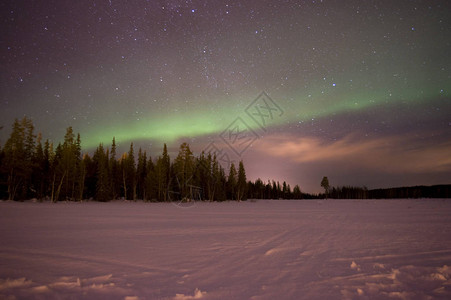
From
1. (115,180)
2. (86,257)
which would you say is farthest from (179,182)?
(86,257)

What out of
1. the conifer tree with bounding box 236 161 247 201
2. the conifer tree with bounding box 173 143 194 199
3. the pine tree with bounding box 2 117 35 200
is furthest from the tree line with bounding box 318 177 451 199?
the pine tree with bounding box 2 117 35 200

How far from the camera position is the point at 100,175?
2078 inches

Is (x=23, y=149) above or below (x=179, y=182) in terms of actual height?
above

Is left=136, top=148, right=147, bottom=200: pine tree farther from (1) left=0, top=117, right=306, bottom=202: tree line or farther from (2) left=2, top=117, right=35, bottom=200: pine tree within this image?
(2) left=2, top=117, right=35, bottom=200: pine tree

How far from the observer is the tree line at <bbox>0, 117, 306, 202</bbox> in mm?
43062

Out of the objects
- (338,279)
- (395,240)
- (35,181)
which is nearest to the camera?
(338,279)

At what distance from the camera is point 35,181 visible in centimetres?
4875

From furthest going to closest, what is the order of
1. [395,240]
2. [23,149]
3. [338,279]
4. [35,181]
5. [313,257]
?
1. [35,181]
2. [23,149]
3. [395,240]
4. [313,257]
5. [338,279]

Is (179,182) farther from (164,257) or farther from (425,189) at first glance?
(425,189)

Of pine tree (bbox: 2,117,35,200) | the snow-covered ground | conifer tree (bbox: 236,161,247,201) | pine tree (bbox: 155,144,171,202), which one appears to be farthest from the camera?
conifer tree (bbox: 236,161,247,201)

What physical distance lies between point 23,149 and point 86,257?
171 feet

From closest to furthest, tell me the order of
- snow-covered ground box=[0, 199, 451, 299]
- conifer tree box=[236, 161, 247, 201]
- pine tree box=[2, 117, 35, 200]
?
snow-covered ground box=[0, 199, 451, 299]
pine tree box=[2, 117, 35, 200]
conifer tree box=[236, 161, 247, 201]

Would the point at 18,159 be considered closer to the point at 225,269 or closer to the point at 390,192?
the point at 225,269

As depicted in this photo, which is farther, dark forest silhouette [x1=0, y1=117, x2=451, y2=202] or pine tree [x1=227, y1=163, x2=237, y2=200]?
pine tree [x1=227, y1=163, x2=237, y2=200]
